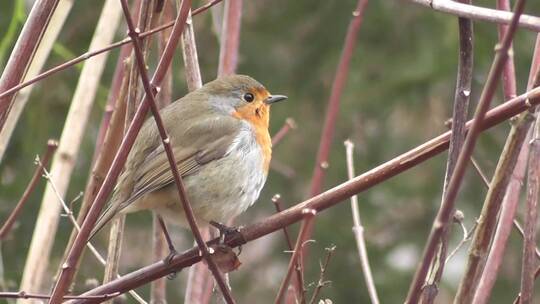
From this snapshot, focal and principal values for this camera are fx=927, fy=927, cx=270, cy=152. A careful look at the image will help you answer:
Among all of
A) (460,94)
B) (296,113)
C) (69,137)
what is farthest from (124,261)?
(460,94)

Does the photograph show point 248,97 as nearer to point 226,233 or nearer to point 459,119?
point 226,233

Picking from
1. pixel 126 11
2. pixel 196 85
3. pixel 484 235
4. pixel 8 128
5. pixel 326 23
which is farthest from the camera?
pixel 326 23

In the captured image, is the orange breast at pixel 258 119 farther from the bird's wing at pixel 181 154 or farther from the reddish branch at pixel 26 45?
the reddish branch at pixel 26 45

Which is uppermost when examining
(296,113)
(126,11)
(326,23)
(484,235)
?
(326,23)

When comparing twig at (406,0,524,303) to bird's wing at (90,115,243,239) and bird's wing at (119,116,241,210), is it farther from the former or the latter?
bird's wing at (119,116,241,210)

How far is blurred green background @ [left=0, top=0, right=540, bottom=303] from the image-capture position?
541 centimetres

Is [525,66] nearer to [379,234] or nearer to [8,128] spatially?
[379,234]

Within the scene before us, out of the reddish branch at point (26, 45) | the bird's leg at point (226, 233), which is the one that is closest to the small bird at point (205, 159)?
the bird's leg at point (226, 233)

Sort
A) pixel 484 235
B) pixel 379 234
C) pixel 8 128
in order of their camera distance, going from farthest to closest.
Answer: pixel 379 234, pixel 8 128, pixel 484 235

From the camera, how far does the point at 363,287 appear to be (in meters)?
5.92

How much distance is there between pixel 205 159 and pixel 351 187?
5.11 feet

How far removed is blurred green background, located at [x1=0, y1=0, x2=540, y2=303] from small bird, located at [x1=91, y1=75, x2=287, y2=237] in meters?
1.65

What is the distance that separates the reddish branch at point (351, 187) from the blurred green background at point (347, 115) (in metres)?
2.93

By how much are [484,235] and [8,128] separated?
162 cm
